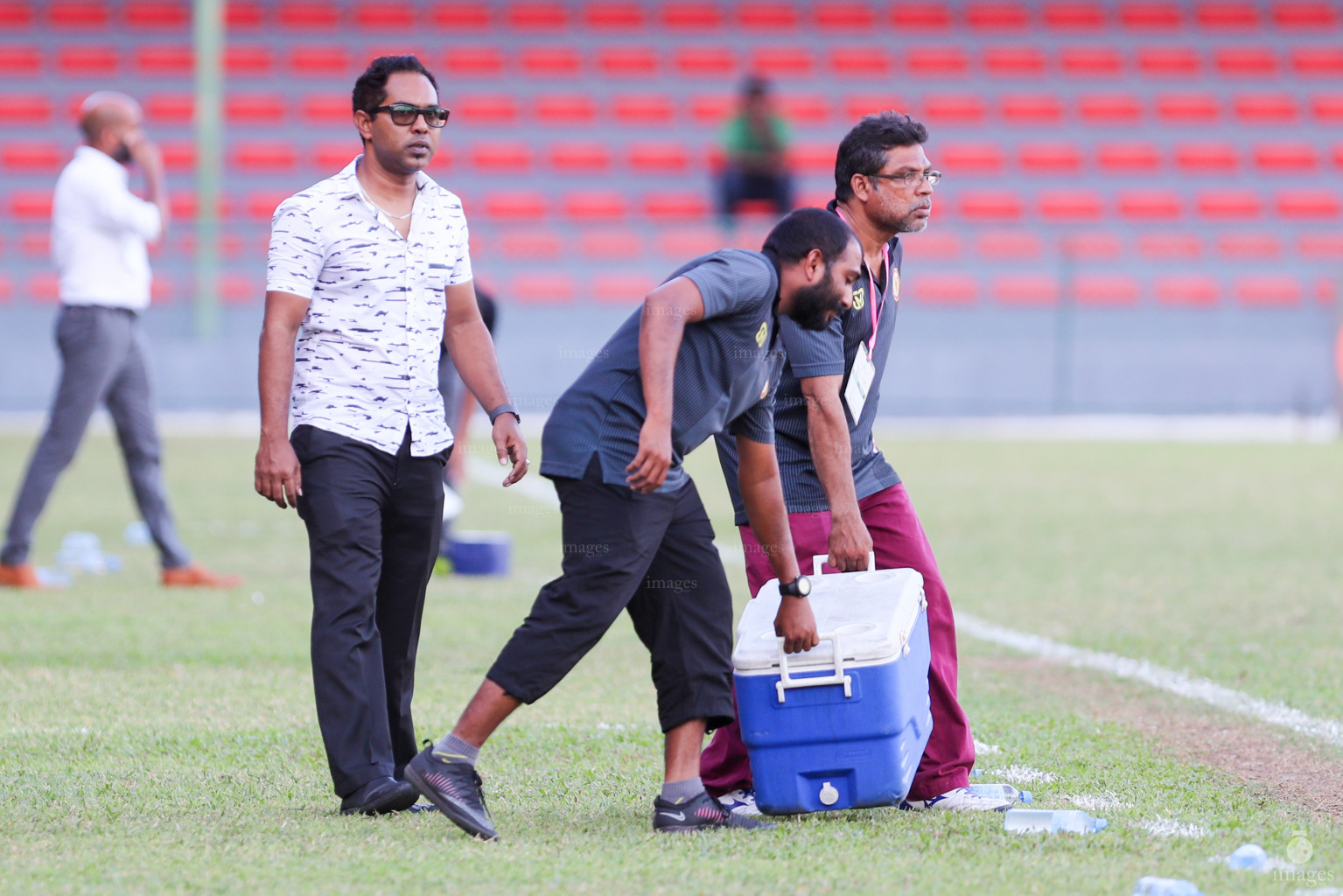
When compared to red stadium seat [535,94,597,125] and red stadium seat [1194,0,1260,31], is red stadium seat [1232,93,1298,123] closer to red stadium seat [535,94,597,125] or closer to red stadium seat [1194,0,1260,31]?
red stadium seat [1194,0,1260,31]

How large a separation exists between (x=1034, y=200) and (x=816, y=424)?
70.7 feet

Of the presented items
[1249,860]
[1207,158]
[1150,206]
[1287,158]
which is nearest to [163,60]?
[1150,206]

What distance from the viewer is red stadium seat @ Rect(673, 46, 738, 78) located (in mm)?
26469

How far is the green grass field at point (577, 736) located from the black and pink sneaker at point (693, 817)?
9 cm

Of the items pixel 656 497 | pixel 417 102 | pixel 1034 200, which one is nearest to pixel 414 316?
pixel 417 102

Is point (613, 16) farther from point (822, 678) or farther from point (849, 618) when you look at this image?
point (822, 678)

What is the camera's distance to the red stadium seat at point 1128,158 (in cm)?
2544

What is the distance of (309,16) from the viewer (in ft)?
88.4

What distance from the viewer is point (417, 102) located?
431cm

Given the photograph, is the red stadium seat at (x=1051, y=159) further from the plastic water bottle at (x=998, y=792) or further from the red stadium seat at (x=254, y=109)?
the plastic water bottle at (x=998, y=792)

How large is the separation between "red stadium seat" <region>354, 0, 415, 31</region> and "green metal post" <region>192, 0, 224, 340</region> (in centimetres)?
380

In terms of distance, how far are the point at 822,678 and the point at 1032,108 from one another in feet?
76.7

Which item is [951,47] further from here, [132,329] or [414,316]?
[414,316]

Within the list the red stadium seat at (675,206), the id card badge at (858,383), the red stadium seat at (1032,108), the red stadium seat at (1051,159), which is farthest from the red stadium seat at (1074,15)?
the id card badge at (858,383)
